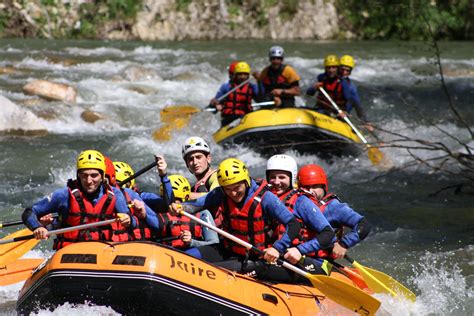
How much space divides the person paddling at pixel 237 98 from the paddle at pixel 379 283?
Result: 5.70m

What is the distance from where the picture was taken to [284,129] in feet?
Answer: 39.1

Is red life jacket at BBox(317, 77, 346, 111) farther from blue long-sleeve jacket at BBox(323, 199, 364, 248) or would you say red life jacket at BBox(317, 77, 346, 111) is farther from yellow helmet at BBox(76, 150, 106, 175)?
yellow helmet at BBox(76, 150, 106, 175)

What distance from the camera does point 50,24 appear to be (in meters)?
22.9

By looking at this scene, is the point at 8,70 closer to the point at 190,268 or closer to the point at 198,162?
the point at 198,162

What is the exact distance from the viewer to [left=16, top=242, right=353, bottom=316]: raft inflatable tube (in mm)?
5559

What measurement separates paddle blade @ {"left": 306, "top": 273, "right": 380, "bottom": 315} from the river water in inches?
25.8

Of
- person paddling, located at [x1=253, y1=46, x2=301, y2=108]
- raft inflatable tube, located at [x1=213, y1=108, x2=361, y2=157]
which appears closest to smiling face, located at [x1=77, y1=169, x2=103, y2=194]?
raft inflatable tube, located at [x1=213, y1=108, x2=361, y2=157]

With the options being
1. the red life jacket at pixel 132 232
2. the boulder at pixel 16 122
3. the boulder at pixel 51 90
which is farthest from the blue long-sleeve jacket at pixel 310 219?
the boulder at pixel 51 90

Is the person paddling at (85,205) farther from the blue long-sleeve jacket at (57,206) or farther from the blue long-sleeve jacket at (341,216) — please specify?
the blue long-sleeve jacket at (341,216)

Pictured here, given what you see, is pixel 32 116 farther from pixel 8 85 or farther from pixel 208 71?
pixel 208 71

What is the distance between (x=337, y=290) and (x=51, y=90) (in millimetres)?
Result: 10263

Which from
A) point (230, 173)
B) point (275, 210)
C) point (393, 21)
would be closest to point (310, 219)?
point (275, 210)

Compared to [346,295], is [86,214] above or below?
above

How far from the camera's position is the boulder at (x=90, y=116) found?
1441 cm
